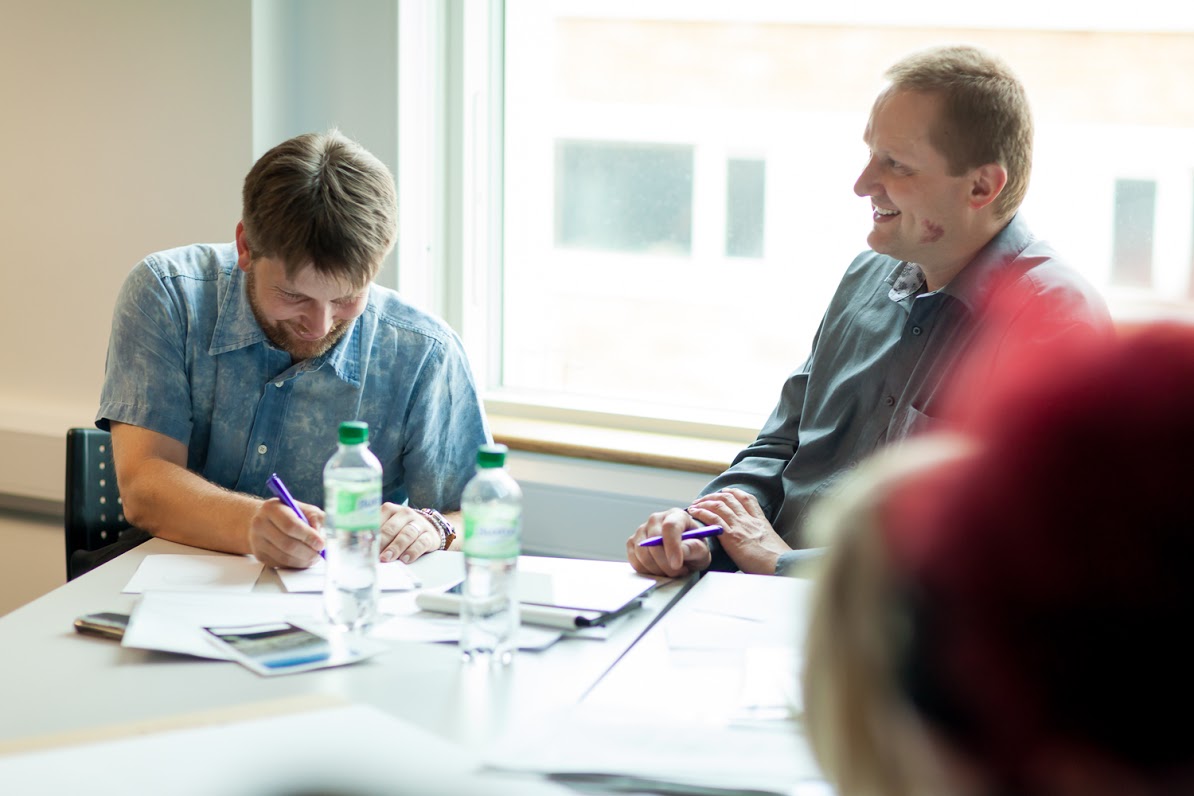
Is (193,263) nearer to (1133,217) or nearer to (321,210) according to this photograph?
(321,210)

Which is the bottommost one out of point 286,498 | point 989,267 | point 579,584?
point 579,584

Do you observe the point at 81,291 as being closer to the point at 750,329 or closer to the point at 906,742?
the point at 750,329

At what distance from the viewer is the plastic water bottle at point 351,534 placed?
57.3 inches

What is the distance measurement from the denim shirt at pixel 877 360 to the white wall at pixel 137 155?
1.84ft

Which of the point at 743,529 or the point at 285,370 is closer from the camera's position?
the point at 743,529

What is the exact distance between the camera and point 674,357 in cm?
287

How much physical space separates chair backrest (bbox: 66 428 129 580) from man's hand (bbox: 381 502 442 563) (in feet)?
1.88

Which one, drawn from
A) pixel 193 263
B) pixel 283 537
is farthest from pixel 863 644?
pixel 193 263

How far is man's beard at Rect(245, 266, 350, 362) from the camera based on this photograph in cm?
196

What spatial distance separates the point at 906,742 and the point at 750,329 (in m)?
2.30

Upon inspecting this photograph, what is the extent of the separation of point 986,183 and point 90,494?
1590mm

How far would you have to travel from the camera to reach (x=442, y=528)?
1879 millimetres

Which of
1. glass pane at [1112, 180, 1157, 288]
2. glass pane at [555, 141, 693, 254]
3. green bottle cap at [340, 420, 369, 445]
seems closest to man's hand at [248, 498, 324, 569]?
green bottle cap at [340, 420, 369, 445]

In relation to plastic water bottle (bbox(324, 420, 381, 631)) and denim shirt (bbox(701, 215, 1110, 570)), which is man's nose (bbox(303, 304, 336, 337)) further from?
denim shirt (bbox(701, 215, 1110, 570))
